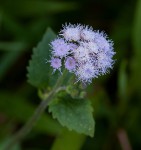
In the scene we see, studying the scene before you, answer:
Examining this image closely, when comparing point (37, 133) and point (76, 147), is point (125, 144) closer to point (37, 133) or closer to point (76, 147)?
point (76, 147)

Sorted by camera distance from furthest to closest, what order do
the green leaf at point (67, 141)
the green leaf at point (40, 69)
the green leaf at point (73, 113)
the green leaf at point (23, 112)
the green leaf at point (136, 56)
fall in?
1. the green leaf at point (136, 56)
2. the green leaf at point (23, 112)
3. the green leaf at point (67, 141)
4. the green leaf at point (40, 69)
5. the green leaf at point (73, 113)

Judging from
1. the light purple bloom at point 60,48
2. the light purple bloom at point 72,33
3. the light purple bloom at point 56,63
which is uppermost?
the light purple bloom at point 72,33

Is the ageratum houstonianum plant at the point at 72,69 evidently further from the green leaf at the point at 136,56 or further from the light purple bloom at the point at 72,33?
the green leaf at the point at 136,56

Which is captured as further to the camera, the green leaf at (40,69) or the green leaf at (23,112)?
the green leaf at (23,112)

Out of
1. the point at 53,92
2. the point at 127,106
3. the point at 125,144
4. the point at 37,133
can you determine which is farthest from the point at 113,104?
the point at 53,92


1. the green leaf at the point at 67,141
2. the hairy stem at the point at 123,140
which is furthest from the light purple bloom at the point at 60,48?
the hairy stem at the point at 123,140

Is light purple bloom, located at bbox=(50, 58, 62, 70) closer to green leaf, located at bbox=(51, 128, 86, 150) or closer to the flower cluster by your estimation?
the flower cluster

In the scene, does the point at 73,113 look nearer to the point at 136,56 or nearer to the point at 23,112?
the point at 23,112
